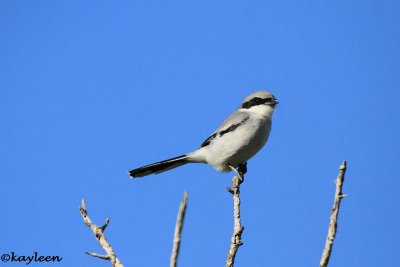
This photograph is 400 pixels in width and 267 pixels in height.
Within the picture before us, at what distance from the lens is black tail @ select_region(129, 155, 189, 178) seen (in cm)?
691

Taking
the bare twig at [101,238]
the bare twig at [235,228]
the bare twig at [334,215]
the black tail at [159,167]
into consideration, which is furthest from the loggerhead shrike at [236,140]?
the bare twig at [334,215]

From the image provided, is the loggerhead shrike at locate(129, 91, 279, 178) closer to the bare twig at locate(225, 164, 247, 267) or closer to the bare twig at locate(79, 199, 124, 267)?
the bare twig at locate(225, 164, 247, 267)

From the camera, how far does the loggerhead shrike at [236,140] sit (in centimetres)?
656

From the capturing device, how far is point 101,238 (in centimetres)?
312

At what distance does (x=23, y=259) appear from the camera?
4379mm

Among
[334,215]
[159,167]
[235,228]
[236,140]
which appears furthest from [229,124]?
[334,215]

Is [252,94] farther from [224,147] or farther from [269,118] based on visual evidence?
[224,147]

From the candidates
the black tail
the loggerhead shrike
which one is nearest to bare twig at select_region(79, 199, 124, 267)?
the loggerhead shrike

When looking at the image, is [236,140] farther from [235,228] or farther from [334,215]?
[334,215]

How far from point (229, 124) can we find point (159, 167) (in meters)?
1.15

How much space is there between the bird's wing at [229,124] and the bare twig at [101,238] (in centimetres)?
371

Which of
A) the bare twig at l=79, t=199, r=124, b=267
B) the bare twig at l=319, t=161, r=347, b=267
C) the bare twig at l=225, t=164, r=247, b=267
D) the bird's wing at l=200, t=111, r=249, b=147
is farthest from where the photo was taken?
the bird's wing at l=200, t=111, r=249, b=147

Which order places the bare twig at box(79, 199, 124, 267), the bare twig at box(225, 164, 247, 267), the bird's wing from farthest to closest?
the bird's wing < the bare twig at box(225, 164, 247, 267) < the bare twig at box(79, 199, 124, 267)

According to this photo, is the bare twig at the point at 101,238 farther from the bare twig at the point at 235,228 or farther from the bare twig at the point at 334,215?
the bare twig at the point at 334,215
